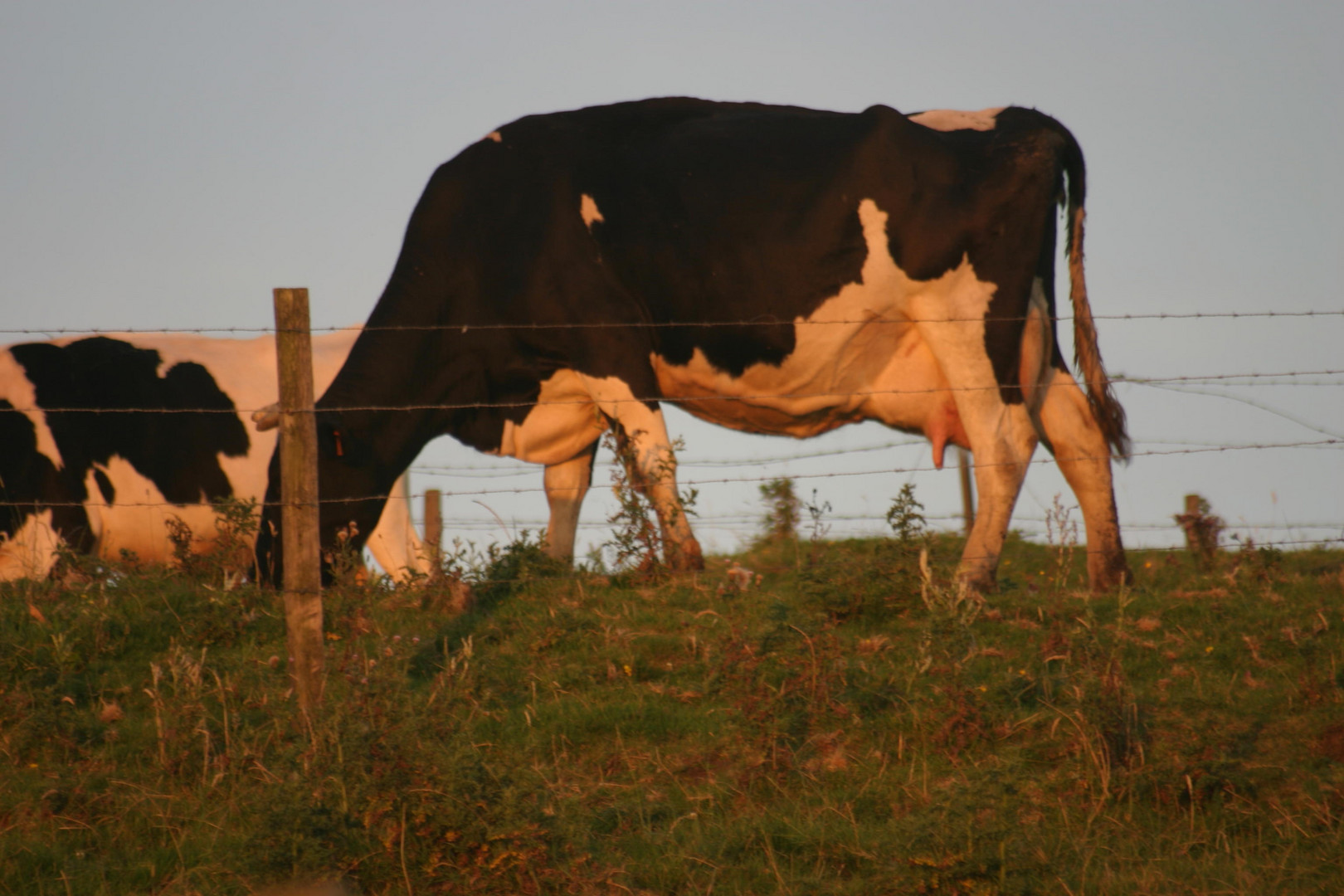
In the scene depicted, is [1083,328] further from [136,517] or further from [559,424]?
[136,517]

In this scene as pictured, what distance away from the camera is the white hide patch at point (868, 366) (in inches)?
330

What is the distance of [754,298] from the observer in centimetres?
860

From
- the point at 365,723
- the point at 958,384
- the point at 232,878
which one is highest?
the point at 958,384

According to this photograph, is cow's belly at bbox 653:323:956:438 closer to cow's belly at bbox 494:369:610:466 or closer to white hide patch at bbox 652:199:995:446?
white hide patch at bbox 652:199:995:446

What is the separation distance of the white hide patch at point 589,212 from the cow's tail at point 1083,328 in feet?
9.64

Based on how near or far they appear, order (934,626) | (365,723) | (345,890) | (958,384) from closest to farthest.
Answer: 1. (345,890)
2. (365,723)
3. (934,626)
4. (958,384)

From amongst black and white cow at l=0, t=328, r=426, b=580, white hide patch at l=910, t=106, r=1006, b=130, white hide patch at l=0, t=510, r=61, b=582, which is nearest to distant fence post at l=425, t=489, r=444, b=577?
black and white cow at l=0, t=328, r=426, b=580

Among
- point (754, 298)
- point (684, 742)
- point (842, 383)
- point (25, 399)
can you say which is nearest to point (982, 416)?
point (842, 383)

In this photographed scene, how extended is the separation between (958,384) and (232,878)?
17.5ft

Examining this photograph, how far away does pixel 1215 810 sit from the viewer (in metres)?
4.87

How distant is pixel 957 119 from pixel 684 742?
5044 mm

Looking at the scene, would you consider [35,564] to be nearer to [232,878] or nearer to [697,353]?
[697,353]

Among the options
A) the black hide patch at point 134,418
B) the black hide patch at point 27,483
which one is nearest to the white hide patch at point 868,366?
the black hide patch at point 134,418

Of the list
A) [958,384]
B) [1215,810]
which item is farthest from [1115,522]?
[1215,810]
